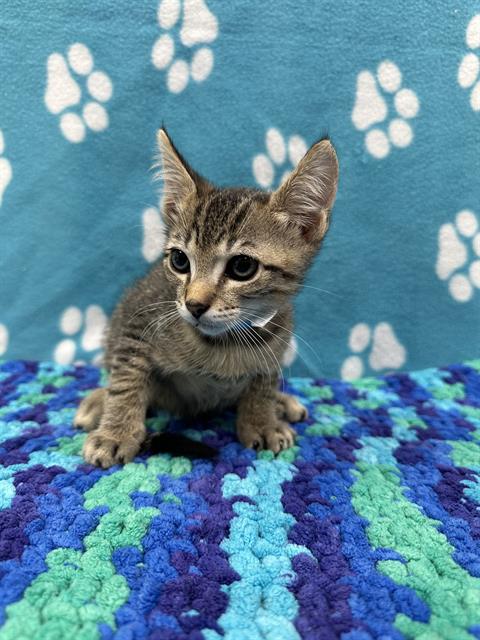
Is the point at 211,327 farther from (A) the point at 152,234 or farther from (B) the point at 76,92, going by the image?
(B) the point at 76,92

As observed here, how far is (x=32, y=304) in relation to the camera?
4.90 ft

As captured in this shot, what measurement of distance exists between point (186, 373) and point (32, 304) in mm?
658

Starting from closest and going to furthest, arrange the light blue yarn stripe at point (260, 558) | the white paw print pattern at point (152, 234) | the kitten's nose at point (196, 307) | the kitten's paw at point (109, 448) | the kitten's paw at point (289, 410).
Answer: the light blue yarn stripe at point (260, 558) < the kitten's nose at point (196, 307) < the kitten's paw at point (109, 448) < the kitten's paw at point (289, 410) < the white paw print pattern at point (152, 234)

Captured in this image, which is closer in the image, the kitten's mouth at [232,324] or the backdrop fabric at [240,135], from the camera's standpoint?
the kitten's mouth at [232,324]

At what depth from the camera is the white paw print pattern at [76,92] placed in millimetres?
1359

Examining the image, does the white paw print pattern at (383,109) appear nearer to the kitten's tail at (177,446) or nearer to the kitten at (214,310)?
the kitten at (214,310)

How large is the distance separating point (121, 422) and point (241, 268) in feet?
1.30

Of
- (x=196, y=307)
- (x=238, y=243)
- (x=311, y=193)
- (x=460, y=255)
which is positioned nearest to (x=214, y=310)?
(x=196, y=307)

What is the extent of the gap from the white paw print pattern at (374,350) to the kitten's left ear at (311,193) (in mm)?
632

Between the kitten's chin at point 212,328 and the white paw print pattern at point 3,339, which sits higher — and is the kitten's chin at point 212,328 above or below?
above

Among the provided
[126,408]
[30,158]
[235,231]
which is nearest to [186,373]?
[126,408]

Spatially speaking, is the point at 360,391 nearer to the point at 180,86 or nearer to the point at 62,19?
the point at 180,86

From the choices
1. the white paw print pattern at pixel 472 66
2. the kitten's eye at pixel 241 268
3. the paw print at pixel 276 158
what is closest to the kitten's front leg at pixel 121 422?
the kitten's eye at pixel 241 268

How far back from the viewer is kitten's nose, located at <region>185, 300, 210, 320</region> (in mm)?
879
